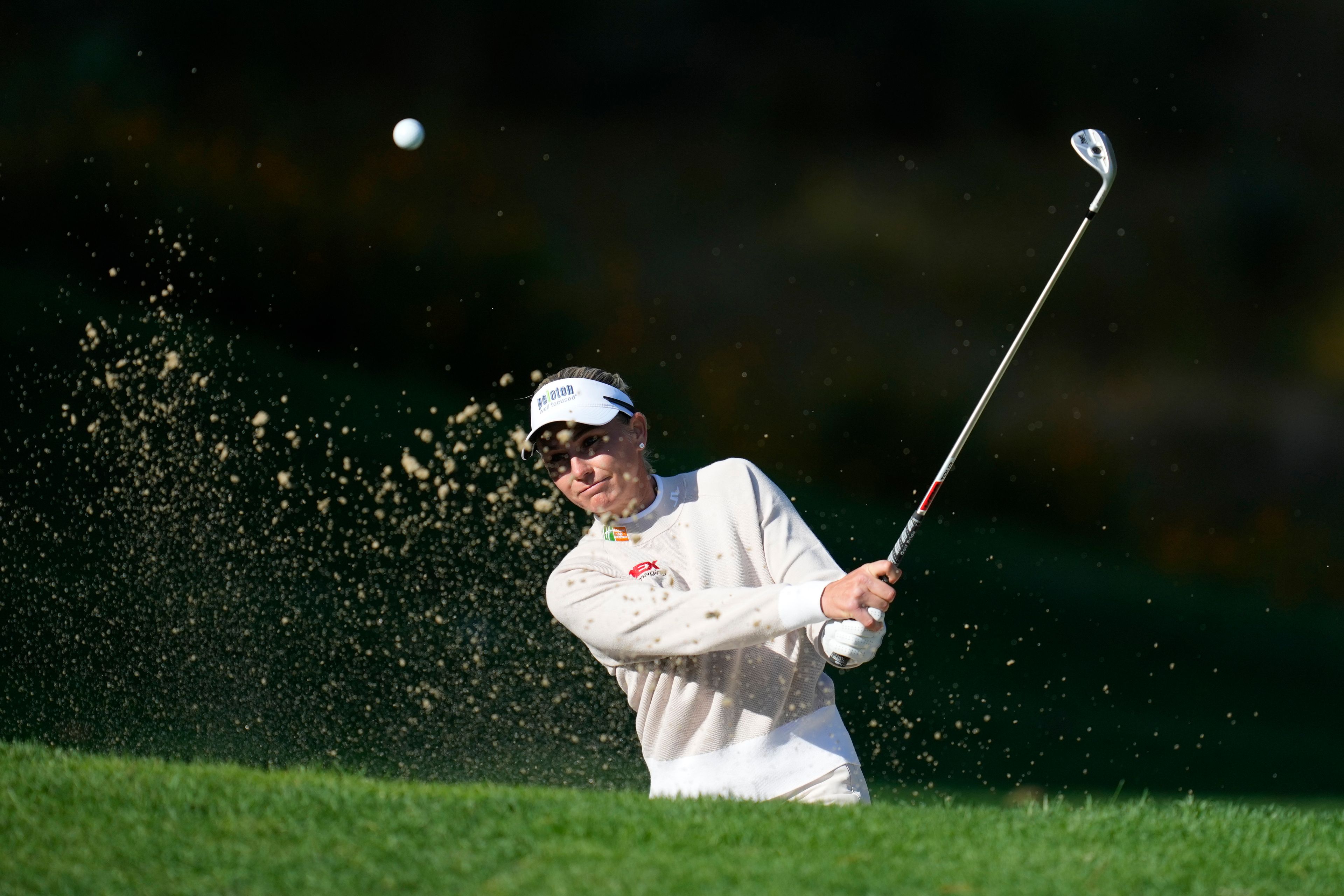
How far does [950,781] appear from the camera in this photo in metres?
7.22

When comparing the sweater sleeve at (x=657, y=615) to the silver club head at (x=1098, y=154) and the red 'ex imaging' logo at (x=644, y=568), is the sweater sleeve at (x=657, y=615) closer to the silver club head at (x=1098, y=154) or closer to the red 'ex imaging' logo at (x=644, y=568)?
the red 'ex imaging' logo at (x=644, y=568)

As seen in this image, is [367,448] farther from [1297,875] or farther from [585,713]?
[1297,875]

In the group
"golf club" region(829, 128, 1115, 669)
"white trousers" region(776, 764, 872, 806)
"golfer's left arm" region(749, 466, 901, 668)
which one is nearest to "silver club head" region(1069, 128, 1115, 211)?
"golf club" region(829, 128, 1115, 669)

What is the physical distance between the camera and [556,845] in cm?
250

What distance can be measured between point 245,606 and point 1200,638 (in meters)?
6.89

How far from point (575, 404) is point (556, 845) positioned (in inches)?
45.8

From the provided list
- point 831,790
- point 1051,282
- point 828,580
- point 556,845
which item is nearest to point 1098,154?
point 1051,282

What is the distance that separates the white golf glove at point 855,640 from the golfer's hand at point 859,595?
2cm

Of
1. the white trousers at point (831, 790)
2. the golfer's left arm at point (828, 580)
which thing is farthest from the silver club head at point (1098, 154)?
the white trousers at point (831, 790)

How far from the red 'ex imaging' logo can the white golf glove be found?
0.47 meters

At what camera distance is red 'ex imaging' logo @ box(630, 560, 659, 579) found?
11.1ft

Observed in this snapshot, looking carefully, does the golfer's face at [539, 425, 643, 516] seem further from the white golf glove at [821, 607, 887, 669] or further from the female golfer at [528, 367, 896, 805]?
the white golf glove at [821, 607, 887, 669]

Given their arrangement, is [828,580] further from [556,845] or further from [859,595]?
[556,845]

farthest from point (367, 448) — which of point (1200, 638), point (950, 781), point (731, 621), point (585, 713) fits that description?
point (731, 621)
